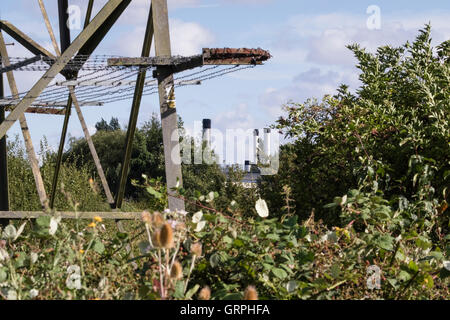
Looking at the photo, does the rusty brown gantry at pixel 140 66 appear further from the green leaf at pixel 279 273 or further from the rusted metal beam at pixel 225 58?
the green leaf at pixel 279 273

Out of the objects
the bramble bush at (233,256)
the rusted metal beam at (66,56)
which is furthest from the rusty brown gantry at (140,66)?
the bramble bush at (233,256)

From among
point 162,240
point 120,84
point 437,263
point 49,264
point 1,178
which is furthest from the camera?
point 1,178

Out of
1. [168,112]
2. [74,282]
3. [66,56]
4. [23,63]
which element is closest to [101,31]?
[66,56]

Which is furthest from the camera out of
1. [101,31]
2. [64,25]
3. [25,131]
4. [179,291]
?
[25,131]

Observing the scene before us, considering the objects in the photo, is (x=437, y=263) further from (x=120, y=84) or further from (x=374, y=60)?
(x=120, y=84)

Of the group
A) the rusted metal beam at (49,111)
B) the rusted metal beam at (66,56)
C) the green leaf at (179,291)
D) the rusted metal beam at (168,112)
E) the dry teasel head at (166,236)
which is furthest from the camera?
the rusted metal beam at (49,111)

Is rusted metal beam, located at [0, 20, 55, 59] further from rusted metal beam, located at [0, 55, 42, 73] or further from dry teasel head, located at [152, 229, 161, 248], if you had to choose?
dry teasel head, located at [152, 229, 161, 248]

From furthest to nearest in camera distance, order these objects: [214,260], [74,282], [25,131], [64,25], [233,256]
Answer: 1. [25,131]
2. [64,25]
3. [233,256]
4. [214,260]
5. [74,282]

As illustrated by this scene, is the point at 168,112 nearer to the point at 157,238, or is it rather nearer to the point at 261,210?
the point at 261,210

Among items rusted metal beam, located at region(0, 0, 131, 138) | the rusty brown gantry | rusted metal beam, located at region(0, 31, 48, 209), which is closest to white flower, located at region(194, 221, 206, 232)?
the rusty brown gantry

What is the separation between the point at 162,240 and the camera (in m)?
1.89
